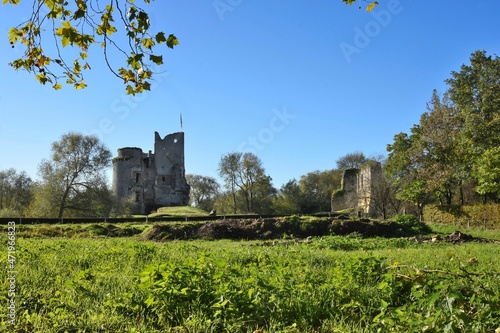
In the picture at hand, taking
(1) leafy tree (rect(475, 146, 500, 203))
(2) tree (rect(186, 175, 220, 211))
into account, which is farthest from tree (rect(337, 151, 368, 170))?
(1) leafy tree (rect(475, 146, 500, 203))

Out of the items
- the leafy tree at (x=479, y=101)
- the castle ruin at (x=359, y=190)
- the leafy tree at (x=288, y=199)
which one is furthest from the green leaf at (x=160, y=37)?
the leafy tree at (x=288, y=199)

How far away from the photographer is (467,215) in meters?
29.6

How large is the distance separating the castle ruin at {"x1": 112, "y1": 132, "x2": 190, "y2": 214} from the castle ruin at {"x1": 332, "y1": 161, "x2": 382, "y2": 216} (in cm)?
1803

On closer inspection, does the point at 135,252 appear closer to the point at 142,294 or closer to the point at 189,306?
the point at 142,294

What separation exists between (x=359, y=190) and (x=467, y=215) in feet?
54.5

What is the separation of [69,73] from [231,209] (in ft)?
182

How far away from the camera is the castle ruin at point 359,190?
135ft

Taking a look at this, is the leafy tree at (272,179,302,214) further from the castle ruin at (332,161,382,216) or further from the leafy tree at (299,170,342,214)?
the castle ruin at (332,161,382,216)

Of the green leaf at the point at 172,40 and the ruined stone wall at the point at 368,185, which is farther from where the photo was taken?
the ruined stone wall at the point at 368,185

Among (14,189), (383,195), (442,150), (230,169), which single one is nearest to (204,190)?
(230,169)

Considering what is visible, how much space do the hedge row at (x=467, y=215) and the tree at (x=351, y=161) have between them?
31.0 metres

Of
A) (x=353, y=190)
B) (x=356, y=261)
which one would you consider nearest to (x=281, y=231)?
(x=356, y=261)

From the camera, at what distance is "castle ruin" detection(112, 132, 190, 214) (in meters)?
49.7

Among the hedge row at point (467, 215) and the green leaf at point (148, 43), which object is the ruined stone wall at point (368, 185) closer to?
the hedge row at point (467, 215)
